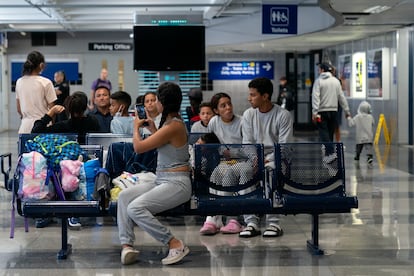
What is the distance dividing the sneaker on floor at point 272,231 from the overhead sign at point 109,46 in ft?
66.2

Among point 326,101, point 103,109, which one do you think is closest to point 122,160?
point 103,109

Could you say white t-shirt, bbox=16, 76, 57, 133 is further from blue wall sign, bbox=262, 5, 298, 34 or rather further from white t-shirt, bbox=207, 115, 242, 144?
blue wall sign, bbox=262, 5, 298, 34

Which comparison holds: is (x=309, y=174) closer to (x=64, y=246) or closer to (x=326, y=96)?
(x=64, y=246)

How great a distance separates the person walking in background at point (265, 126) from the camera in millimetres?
6871

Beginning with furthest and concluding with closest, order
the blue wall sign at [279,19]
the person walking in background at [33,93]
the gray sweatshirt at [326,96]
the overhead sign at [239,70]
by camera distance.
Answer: the overhead sign at [239,70], the blue wall sign at [279,19], the gray sweatshirt at [326,96], the person walking in background at [33,93]

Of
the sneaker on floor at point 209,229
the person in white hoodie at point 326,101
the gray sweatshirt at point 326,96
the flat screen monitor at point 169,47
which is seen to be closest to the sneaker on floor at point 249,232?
the sneaker on floor at point 209,229

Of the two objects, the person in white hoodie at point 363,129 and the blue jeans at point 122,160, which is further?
the person in white hoodie at point 363,129

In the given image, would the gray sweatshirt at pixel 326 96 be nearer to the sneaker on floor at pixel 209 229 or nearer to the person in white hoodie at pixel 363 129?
the person in white hoodie at pixel 363 129

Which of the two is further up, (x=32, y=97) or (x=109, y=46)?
(x=109, y=46)

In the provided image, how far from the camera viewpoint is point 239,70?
92.1 feet

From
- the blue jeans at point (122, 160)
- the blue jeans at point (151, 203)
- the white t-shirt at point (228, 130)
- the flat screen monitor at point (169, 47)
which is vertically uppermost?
the flat screen monitor at point (169, 47)

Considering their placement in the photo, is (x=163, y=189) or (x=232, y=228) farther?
(x=232, y=228)

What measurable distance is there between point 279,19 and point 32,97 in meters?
8.67

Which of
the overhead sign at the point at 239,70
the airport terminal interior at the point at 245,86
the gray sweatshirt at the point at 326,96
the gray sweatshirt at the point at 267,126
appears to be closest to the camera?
the airport terminal interior at the point at 245,86
